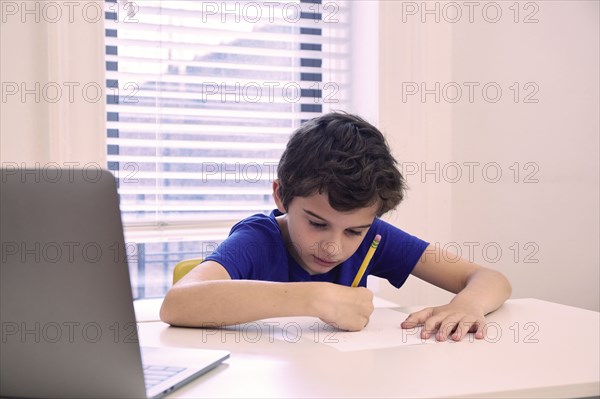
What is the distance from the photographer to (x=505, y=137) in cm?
241

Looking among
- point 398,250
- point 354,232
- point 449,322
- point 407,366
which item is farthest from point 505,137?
point 407,366

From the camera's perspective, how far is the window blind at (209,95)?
218 cm

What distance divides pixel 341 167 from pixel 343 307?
1.08ft

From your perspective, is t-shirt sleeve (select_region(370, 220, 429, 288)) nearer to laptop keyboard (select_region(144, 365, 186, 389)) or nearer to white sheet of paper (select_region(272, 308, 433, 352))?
white sheet of paper (select_region(272, 308, 433, 352))

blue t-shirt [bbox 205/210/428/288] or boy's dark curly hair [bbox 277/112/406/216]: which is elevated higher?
boy's dark curly hair [bbox 277/112/406/216]

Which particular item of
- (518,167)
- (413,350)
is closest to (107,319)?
(413,350)

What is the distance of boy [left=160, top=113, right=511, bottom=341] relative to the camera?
1077mm

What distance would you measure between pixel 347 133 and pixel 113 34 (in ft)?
3.64

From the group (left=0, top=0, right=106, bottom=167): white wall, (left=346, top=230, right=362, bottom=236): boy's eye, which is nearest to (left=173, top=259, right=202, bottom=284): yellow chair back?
(left=346, top=230, right=362, bottom=236): boy's eye

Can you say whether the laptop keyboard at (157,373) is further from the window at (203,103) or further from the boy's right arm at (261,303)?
the window at (203,103)

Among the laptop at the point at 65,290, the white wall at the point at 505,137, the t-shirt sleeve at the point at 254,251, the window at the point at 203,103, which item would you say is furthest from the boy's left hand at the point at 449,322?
the window at the point at 203,103

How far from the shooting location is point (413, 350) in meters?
0.94

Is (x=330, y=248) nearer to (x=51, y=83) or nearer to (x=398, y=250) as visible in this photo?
(x=398, y=250)

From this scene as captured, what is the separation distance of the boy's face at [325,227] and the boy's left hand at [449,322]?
Answer: 0.21 m
